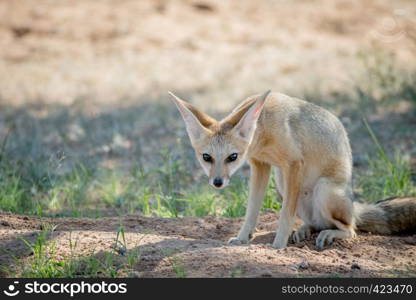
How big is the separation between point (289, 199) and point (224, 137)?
3.26 ft

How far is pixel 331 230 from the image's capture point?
698 cm

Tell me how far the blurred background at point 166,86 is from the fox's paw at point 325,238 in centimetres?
140

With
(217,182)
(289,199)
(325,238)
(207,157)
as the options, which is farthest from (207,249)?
(325,238)

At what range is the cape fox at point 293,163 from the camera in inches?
255

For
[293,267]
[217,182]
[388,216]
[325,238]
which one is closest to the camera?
[293,267]

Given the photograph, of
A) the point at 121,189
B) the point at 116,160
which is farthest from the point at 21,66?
the point at 121,189

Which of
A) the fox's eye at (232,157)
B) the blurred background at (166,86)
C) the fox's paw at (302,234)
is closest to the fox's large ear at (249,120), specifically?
the fox's eye at (232,157)

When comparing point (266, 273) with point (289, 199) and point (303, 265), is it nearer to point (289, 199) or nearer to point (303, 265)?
point (303, 265)

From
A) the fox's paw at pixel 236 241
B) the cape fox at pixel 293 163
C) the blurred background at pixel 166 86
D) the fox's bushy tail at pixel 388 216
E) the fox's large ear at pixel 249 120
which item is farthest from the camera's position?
the blurred background at pixel 166 86

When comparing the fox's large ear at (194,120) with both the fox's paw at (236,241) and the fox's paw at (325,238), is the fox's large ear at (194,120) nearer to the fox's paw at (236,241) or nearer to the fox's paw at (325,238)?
the fox's paw at (236,241)

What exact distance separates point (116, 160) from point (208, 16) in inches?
269

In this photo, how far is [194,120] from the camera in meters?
6.53

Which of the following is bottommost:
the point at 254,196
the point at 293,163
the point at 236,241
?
the point at 236,241

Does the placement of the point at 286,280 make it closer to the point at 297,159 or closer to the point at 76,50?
the point at 297,159
